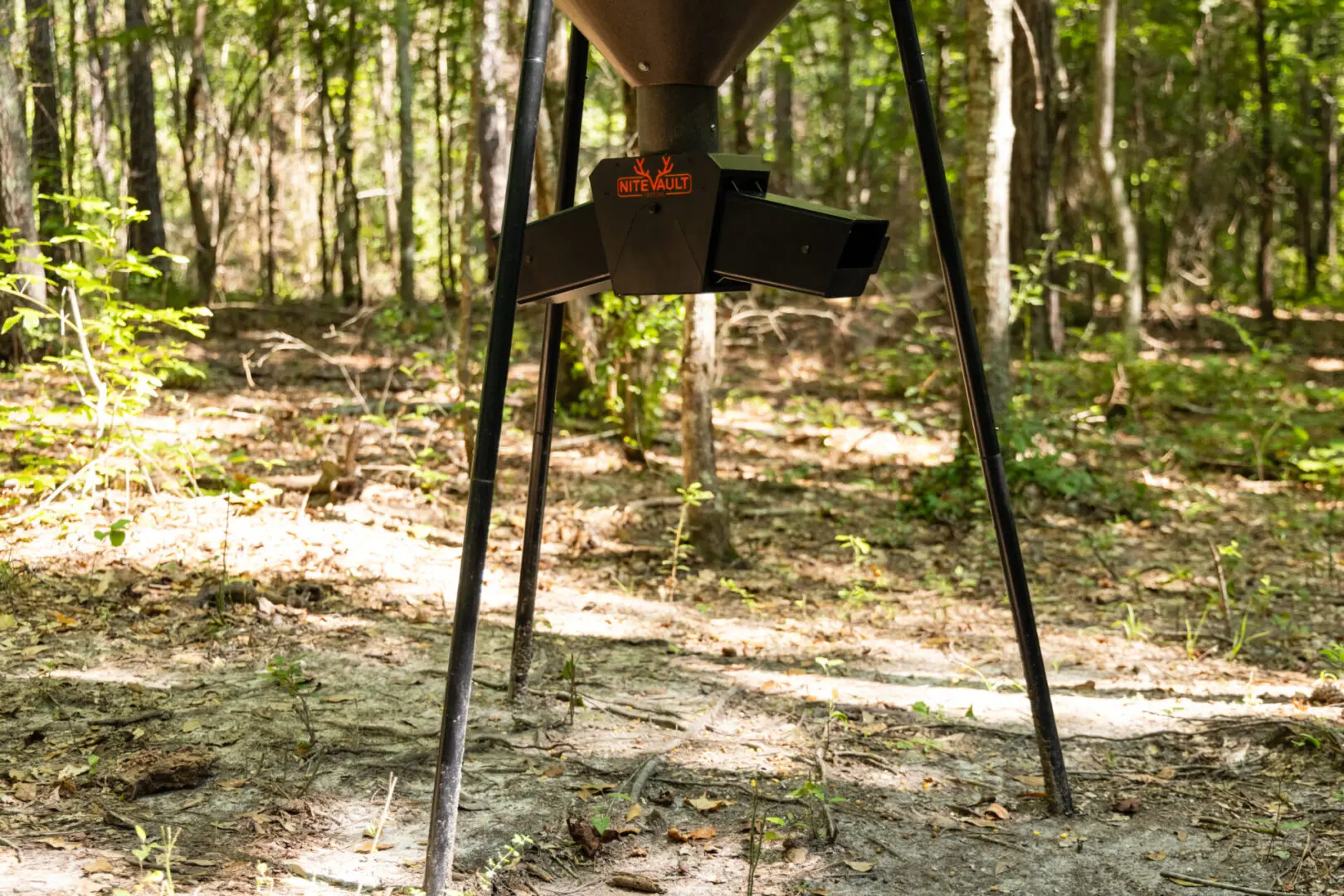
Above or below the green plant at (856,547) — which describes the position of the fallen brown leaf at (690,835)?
below

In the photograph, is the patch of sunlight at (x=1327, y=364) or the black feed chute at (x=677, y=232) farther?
the patch of sunlight at (x=1327, y=364)

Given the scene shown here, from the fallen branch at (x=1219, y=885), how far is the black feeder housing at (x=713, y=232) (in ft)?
6.12

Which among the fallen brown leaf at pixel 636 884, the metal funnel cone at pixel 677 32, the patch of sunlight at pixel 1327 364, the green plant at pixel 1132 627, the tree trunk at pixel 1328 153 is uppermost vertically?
the tree trunk at pixel 1328 153

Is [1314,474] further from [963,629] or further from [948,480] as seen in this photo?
[963,629]

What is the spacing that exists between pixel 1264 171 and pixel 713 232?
1633cm

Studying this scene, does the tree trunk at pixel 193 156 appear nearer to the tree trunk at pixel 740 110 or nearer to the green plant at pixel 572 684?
the tree trunk at pixel 740 110

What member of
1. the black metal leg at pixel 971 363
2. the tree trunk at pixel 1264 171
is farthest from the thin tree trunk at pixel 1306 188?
the black metal leg at pixel 971 363

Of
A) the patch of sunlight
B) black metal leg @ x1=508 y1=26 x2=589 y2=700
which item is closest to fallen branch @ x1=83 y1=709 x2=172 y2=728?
black metal leg @ x1=508 y1=26 x2=589 y2=700

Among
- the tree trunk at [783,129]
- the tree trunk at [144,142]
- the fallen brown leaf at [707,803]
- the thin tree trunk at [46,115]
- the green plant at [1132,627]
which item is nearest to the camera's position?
the fallen brown leaf at [707,803]

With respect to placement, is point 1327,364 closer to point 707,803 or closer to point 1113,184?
point 1113,184

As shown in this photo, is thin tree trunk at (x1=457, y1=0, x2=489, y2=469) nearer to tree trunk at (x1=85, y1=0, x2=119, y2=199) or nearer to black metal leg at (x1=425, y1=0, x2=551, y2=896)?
black metal leg at (x1=425, y1=0, x2=551, y2=896)

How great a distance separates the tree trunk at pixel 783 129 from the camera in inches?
668

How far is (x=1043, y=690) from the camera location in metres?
3.36

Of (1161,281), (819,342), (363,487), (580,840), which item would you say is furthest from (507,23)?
(1161,281)
